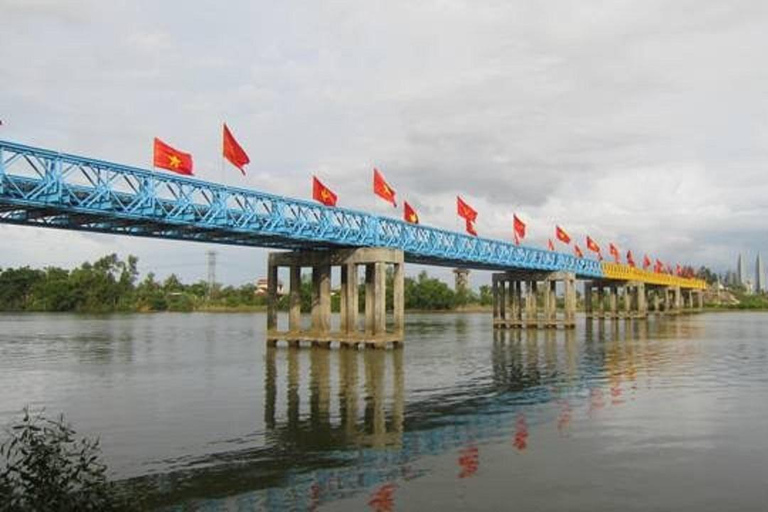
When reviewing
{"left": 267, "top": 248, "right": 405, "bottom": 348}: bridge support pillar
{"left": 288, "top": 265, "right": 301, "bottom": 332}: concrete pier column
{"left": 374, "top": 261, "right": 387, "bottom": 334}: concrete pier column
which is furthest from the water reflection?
{"left": 288, "top": 265, "right": 301, "bottom": 332}: concrete pier column

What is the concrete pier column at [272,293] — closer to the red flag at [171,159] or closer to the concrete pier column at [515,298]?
the red flag at [171,159]

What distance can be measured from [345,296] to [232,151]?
62.7 feet

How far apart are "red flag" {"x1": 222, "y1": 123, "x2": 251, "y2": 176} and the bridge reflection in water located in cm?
1509

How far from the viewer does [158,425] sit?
90.8ft

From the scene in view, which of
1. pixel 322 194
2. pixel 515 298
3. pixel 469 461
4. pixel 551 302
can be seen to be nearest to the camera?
pixel 469 461

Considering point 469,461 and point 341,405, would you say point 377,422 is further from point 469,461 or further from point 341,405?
point 469,461

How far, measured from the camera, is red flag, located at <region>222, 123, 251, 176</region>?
54594 millimetres

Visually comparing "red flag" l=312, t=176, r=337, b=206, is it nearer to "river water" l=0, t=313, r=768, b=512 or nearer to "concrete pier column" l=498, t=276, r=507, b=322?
"river water" l=0, t=313, r=768, b=512

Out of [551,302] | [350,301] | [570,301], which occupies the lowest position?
[551,302]

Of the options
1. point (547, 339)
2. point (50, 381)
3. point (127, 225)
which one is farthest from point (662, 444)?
point (547, 339)

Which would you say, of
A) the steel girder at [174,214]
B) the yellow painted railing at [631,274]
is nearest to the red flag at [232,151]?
the steel girder at [174,214]

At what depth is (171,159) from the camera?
164 ft

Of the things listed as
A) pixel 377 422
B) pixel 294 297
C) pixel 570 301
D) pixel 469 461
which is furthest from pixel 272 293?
pixel 570 301

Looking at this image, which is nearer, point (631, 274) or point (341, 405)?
point (341, 405)
